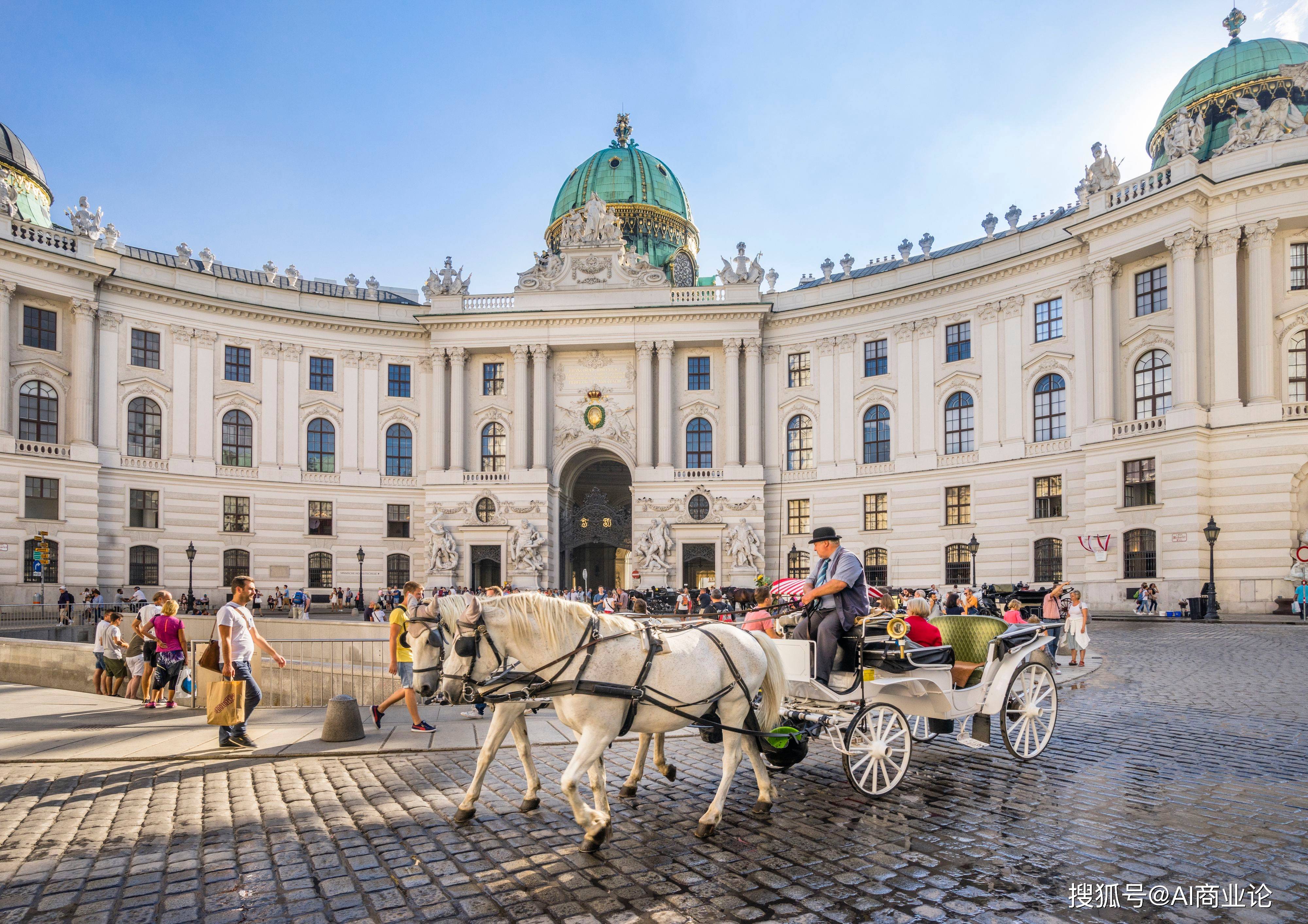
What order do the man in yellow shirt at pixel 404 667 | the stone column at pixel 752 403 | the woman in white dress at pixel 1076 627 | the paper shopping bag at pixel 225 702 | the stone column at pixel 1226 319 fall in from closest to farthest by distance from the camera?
the paper shopping bag at pixel 225 702 < the man in yellow shirt at pixel 404 667 < the woman in white dress at pixel 1076 627 < the stone column at pixel 1226 319 < the stone column at pixel 752 403

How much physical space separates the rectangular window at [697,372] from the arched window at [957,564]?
16.3m

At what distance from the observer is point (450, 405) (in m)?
47.8

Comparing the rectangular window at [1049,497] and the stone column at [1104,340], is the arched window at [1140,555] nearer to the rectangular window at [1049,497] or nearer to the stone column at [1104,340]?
the rectangular window at [1049,497]

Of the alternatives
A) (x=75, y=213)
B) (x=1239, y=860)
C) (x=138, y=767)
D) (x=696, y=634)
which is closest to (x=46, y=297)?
(x=75, y=213)

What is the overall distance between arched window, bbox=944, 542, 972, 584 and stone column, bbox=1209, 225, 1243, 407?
1260 centimetres

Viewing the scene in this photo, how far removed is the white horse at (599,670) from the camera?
6605mm

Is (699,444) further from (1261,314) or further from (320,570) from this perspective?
(1261,314)

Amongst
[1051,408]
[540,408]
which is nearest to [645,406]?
[540,408]

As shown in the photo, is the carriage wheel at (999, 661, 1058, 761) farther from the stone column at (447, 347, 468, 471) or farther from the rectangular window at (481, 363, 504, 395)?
the rectangular window at (481, 363, 504, 395)

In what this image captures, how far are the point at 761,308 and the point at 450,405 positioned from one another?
61.6 ft

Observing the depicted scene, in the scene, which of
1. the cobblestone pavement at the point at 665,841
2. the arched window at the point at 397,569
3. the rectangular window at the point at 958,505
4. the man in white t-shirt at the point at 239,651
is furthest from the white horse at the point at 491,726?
the arched window at the point at 397,569

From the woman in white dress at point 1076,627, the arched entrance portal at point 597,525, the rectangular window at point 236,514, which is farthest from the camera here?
the arched entrance portal at point 597,525

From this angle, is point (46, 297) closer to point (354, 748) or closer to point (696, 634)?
point (354, 748)

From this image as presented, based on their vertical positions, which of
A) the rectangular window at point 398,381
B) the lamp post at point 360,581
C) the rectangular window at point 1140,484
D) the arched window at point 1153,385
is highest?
the rectangular window at point 398,381
